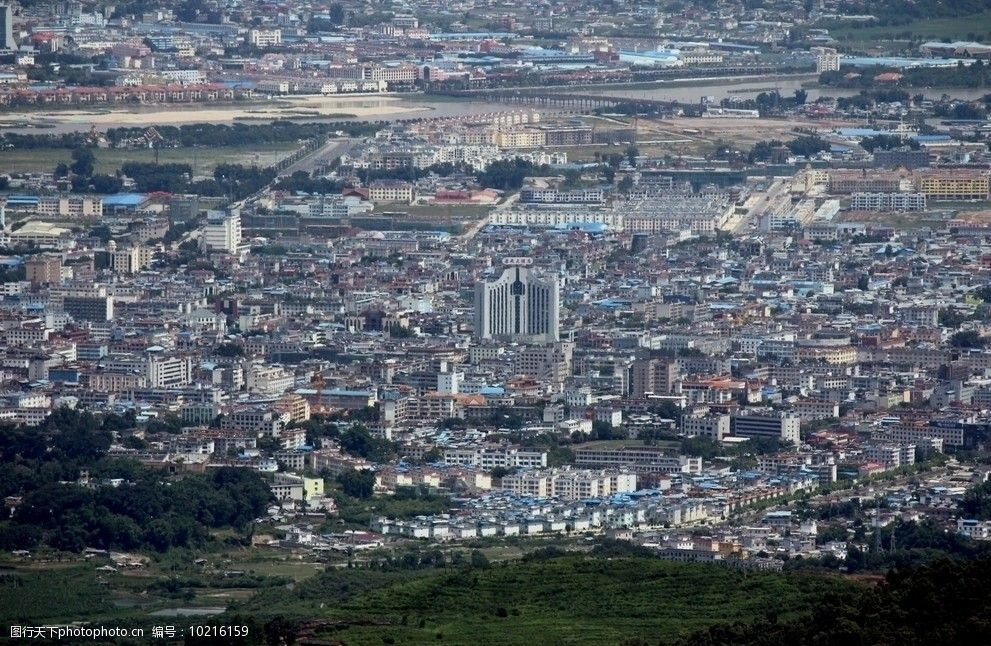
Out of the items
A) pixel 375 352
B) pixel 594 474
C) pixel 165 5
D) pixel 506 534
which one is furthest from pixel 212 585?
pixel 165 5

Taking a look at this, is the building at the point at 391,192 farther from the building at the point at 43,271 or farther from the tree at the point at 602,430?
the tree at the point at 602,430

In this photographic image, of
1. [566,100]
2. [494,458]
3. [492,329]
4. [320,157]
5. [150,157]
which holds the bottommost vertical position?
[566,100]

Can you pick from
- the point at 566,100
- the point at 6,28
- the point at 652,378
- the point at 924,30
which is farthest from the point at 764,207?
the point at 924,30

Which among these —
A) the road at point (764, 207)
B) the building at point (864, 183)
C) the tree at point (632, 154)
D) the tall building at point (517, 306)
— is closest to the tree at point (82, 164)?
the tree at point (632, 154)

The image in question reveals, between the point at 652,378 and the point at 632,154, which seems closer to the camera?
the point at 652,378

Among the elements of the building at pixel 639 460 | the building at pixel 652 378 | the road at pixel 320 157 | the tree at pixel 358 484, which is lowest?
the road at pixel 320 157

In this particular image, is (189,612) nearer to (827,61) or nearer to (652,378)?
(652,378)

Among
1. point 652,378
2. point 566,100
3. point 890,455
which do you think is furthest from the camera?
point 566,100
